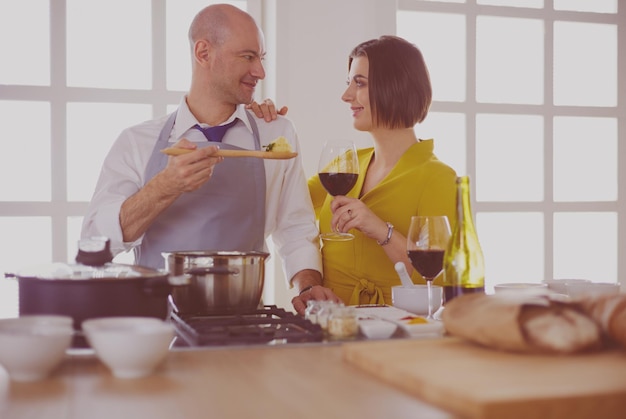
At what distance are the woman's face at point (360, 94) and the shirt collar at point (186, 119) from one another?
354 mm

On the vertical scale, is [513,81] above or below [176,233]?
above

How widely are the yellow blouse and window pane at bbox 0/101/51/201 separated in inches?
66.0

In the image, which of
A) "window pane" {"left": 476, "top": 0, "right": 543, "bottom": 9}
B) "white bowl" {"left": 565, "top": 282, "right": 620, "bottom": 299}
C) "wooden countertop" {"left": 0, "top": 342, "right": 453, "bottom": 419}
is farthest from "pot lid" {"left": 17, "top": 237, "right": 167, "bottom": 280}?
"window pane" {"left": 476, "top": 0, "right": 543, "bottom": 9}

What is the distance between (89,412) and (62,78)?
2.84 metres

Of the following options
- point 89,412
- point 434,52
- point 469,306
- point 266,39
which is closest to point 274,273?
point 266,39

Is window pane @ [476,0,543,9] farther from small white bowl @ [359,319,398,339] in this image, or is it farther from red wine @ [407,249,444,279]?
small white bowl @ [359,319,398,339]

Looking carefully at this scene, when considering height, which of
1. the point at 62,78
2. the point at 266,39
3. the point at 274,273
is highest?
the point at 266,39

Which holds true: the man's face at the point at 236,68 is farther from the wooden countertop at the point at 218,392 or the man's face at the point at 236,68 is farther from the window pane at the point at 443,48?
the window pane at the point at 443,48

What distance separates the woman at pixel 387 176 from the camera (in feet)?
7.51

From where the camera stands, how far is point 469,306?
115 cm

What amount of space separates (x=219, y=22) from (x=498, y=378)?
1986 millimetres

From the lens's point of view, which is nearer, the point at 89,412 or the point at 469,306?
the point at 89,412

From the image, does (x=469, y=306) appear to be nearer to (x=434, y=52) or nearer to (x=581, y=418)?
(x=581, y=418)

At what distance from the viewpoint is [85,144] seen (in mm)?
3473
